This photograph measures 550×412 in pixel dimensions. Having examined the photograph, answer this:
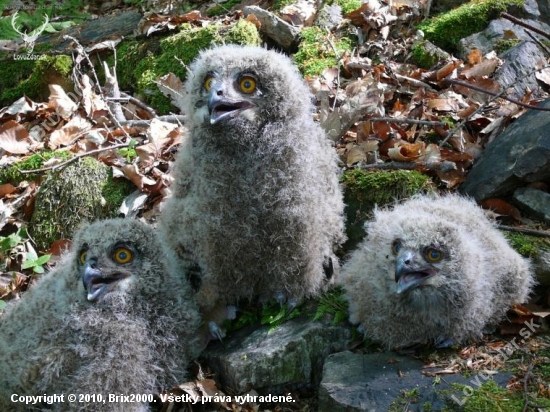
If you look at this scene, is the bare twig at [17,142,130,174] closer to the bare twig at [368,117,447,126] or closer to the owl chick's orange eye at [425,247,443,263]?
the bare twig at [368,117,447,126]

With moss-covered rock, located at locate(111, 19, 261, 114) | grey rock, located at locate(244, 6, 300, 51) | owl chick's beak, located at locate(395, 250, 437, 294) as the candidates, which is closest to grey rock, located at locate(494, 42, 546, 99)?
grey rock, located at locate(244, 6, 300, 51)

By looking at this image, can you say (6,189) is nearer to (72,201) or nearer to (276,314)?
(72,201)

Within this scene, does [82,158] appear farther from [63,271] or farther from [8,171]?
[63,271]

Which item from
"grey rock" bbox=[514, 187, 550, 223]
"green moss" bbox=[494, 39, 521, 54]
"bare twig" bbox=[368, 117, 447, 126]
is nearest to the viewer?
"grey rock" bbox=[514, 187, 550, 223]

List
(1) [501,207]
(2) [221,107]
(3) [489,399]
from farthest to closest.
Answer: (1) [501,207]
(2) [221,107]
(3) [489,399]

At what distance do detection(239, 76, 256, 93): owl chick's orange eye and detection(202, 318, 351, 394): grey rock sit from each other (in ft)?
5.70

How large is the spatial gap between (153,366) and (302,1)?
535 centimetres

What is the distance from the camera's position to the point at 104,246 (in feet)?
14.6

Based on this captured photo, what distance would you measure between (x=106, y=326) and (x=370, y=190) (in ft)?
7.93

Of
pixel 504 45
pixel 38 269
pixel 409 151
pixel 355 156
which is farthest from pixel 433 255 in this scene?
pixel 504 45

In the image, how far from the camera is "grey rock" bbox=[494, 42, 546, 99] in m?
6.42

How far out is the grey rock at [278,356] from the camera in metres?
4.56

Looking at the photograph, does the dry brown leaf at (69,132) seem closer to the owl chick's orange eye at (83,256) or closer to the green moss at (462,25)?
the owl chick's orange eye at (83,256)

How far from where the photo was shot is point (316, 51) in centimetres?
737
